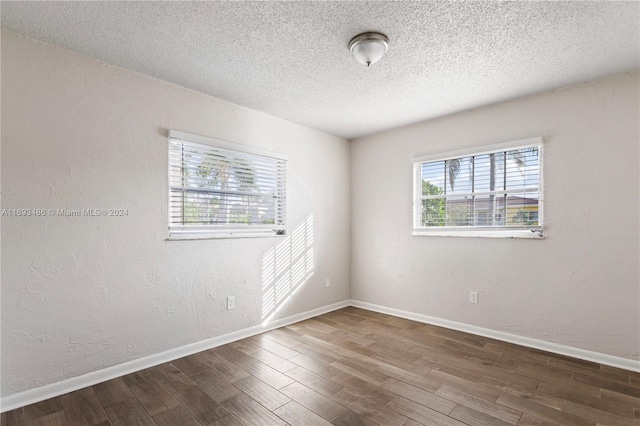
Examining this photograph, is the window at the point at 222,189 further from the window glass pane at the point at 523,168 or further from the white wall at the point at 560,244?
the window glass pane at the point at 523,168

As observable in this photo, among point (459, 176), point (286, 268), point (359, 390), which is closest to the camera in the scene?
point (359, 390)

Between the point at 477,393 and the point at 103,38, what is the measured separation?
11.7 ft

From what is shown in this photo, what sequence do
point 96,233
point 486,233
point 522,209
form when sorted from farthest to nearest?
point 486,233 < point 522,209 < point 96,233

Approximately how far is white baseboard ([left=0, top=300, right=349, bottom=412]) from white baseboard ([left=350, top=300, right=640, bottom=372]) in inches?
61.6

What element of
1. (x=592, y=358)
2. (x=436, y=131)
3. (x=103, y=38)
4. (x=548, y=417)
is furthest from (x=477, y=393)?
(x=103, y=38)

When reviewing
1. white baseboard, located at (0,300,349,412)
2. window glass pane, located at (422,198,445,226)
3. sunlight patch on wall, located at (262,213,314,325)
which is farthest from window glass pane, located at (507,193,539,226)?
white baseboard, located at (0,300,349,412)

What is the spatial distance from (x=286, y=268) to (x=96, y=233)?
78.7 inches

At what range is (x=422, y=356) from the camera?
2.90 meters

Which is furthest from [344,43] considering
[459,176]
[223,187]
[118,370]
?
[118,370]

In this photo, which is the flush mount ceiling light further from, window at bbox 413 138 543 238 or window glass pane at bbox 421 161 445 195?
window glass pane at bbox 421 161 445 195

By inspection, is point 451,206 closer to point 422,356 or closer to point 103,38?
point 422,356

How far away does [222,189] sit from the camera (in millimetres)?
3277

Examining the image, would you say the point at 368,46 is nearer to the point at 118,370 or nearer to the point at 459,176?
the point at 459,176

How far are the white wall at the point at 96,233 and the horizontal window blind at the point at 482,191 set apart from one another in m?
2.25
